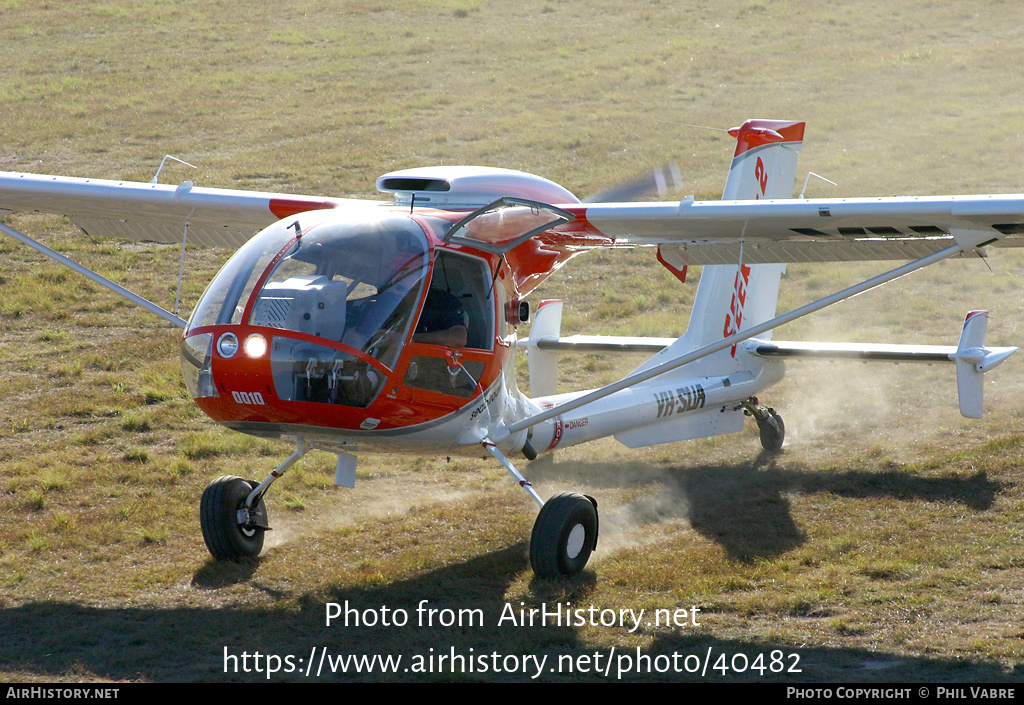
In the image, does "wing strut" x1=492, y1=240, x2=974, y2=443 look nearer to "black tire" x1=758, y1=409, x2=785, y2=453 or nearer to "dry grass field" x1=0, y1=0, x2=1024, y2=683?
"dry grass field" x1=0, y1=0, x2=1024, y2=683

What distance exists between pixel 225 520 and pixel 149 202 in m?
3.11

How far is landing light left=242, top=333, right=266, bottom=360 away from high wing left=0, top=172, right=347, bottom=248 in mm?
2372

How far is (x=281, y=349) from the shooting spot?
6.16 meters

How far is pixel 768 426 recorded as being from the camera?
10.6 meters

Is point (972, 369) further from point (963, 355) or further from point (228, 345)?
point (228, 345)

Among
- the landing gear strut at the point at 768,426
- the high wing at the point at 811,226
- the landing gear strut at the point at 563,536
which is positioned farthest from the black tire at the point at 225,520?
the landing gear strut at the point at 768,426

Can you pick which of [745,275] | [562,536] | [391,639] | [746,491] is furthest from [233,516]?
[745,275]

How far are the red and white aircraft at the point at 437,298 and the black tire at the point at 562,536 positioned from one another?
16mm

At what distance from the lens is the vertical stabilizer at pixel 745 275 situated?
34.1 feet

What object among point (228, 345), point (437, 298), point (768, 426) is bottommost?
point (768, 426)

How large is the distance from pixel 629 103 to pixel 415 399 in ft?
76.8

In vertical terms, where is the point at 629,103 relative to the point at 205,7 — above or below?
below
